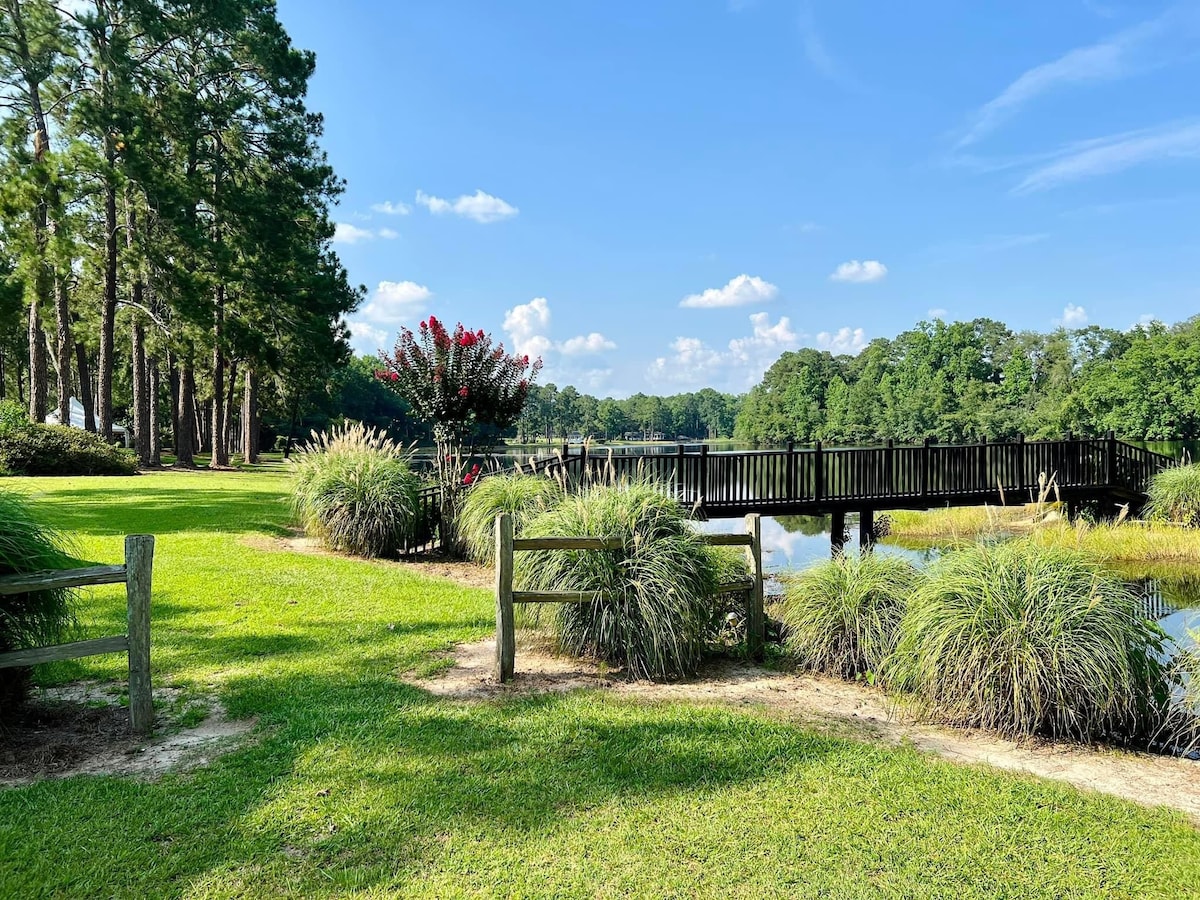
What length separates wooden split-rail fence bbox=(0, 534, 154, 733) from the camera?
11.6 ft

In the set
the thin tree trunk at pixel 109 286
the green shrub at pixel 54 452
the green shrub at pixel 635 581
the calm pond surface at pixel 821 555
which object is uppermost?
the thin tree trunk at pixel 109 286

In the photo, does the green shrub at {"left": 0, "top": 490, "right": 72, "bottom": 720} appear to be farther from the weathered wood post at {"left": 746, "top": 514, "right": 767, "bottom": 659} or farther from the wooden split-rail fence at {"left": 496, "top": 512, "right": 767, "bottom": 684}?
the weathered wood post at {"left": 746, "top": 514, "right": 767, "bottom": 659}

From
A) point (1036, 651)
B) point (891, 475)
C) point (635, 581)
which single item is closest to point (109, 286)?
point (635, 581)

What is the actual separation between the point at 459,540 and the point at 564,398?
122212 millimetres

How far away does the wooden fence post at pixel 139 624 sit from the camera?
378cm

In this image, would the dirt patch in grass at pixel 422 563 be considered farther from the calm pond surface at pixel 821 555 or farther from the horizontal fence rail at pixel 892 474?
the horizontal fence rail at pixel 892 474

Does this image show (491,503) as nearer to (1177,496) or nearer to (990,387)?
(1177,496)

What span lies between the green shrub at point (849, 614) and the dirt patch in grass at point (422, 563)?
3.90m

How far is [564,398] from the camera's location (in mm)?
131375

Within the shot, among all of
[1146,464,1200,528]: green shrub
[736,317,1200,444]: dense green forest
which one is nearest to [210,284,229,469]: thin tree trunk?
[1146,464,1200,528]: green shrub

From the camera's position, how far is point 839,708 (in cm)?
456

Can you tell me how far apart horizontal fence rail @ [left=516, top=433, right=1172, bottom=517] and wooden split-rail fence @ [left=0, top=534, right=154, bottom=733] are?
Answer: 7323mm

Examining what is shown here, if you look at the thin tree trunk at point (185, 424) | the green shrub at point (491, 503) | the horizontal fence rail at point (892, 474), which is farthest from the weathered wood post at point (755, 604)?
the thin tree trunk at point (185, 424)

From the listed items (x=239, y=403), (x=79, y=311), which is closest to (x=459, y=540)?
(x=79, y=311)
